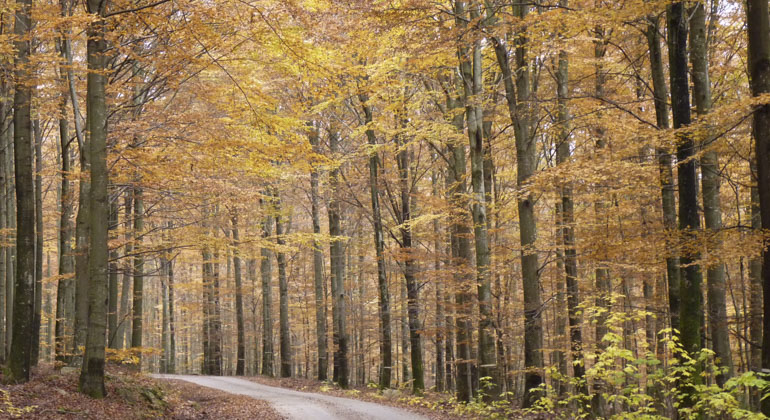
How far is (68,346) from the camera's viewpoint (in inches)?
585

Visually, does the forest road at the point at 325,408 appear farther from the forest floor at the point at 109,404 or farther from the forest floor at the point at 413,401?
the forest floor at the point at 413,401

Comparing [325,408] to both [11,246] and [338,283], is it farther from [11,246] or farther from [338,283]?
[11,246]

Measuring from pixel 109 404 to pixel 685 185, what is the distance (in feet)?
34.5

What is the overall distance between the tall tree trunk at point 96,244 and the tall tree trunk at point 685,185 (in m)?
9.64

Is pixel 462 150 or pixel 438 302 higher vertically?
pixel 462 150

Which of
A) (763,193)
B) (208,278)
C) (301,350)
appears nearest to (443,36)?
(763,193)

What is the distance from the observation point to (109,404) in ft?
30.9

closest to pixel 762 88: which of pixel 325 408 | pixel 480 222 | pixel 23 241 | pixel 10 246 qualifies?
pixel 480 222

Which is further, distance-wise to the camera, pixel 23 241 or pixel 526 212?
pixel 526 212

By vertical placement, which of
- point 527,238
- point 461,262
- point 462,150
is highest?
point 462,150

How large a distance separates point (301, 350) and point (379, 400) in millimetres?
27141

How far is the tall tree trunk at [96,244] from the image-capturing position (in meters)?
9.41

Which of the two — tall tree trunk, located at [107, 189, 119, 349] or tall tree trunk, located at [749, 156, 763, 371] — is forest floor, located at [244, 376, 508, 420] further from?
tall tree trunk, located at [749, 156, 763, 371]

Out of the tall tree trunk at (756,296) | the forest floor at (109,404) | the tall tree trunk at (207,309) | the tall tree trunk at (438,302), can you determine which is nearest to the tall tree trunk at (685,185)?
the tall tree trunk at (756,296)
